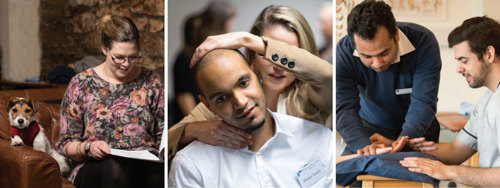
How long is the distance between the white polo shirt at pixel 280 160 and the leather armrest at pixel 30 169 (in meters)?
0.79

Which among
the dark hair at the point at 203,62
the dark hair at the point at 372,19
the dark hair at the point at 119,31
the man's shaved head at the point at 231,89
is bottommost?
the man's shaved head at the point at 231,89

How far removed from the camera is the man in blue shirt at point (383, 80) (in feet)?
8.73

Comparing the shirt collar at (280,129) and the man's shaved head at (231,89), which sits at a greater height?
the man's shaved head at (231,89)

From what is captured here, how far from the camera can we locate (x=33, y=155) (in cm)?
262

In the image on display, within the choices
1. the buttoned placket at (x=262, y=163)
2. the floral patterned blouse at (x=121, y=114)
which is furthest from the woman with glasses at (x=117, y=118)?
the buttoned placket at (x=262, y=163)

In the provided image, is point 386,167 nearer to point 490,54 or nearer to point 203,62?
point 490,54

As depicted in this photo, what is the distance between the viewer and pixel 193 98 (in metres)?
2.77

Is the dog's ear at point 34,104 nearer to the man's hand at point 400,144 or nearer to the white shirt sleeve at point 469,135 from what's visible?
the man's hand at point 400,144

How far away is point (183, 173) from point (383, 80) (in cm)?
123

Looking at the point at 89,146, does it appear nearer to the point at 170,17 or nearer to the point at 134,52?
the point at 134,52

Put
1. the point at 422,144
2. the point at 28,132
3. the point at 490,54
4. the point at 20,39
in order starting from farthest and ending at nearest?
the point at 20,39
the point at 28,132
the point at 422,144
the point at 490,54

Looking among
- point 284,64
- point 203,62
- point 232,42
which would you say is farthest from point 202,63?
point 284,64

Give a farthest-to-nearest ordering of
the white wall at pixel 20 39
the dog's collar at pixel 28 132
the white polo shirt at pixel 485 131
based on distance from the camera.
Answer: the white wall at pixel 20 39
the dog's collar at pixel 28 132
the white polo shirt at pixel 485 131

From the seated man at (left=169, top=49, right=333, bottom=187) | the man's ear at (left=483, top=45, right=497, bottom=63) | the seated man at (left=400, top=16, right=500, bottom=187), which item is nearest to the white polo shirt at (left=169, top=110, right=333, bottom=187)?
the seated man at (left=169, top=49, right=333, bottom=187)
